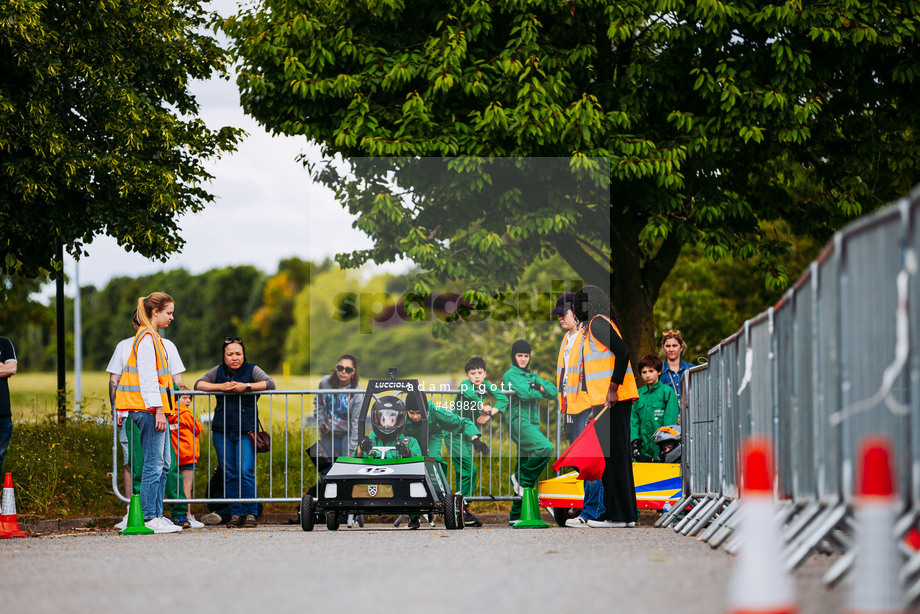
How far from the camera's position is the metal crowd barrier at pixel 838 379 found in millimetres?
4773

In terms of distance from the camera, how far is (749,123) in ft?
54.3

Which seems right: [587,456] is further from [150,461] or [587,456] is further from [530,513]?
[150,461]

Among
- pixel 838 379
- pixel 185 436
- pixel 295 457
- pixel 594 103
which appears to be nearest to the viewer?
pixel 838 379

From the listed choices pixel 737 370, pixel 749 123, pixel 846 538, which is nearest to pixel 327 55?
pixel 749 123

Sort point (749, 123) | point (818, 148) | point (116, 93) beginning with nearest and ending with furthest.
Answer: point (116, 93) → point (749, 123) → point (818, 148)

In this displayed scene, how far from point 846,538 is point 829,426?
3103 mm

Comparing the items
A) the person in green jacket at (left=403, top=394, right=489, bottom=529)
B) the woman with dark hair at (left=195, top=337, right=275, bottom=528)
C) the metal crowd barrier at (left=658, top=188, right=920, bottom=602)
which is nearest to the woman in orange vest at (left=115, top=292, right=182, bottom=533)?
the woman with dark hair at (left=195, top=337, right=275, bottom=528)

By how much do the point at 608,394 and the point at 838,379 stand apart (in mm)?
5686

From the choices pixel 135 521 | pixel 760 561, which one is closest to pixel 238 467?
pixel 135 521

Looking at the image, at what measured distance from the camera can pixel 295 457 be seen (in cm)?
1598

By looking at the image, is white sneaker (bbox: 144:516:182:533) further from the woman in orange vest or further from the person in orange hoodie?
the person in orange hoodie

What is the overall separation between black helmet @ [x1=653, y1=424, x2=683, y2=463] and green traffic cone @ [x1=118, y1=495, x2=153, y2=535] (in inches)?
207

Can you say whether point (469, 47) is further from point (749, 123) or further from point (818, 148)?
point (818, 148)

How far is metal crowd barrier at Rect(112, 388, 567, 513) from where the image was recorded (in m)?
13.1
